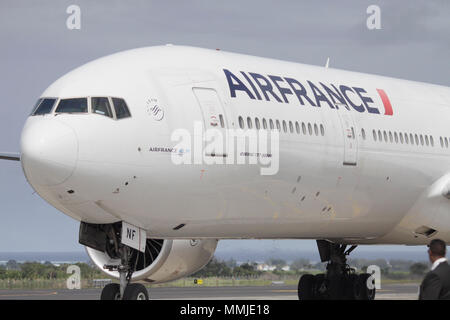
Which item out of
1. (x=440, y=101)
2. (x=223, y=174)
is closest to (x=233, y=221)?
(x=223, y=174)

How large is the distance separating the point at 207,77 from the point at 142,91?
1527mm

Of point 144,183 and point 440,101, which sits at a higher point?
point 440,101

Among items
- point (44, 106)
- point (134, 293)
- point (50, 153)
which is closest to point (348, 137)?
point (134, 293)

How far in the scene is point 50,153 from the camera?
1383cm

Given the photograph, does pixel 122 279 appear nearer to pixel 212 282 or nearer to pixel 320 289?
pixel 320 289

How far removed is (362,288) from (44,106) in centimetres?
1065

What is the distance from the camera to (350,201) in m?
18.5

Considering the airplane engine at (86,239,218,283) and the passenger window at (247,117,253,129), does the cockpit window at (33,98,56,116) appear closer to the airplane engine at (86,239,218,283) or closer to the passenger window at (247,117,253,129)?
the passenger window at (247,117,253,129)

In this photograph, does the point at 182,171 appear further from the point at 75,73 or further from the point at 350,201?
the point at 350,201

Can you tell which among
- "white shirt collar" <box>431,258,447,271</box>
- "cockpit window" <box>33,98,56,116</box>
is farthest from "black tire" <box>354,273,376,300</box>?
"white shirt collar" <box>431,258,447,271</box>

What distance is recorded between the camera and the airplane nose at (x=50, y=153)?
1388 cm

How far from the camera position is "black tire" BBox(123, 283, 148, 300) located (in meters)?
15.1

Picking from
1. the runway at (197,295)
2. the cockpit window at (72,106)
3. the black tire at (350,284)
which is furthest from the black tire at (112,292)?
the runway at (197,295)

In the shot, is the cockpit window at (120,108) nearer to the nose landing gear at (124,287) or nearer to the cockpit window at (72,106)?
the cockpit window at (72,106)
